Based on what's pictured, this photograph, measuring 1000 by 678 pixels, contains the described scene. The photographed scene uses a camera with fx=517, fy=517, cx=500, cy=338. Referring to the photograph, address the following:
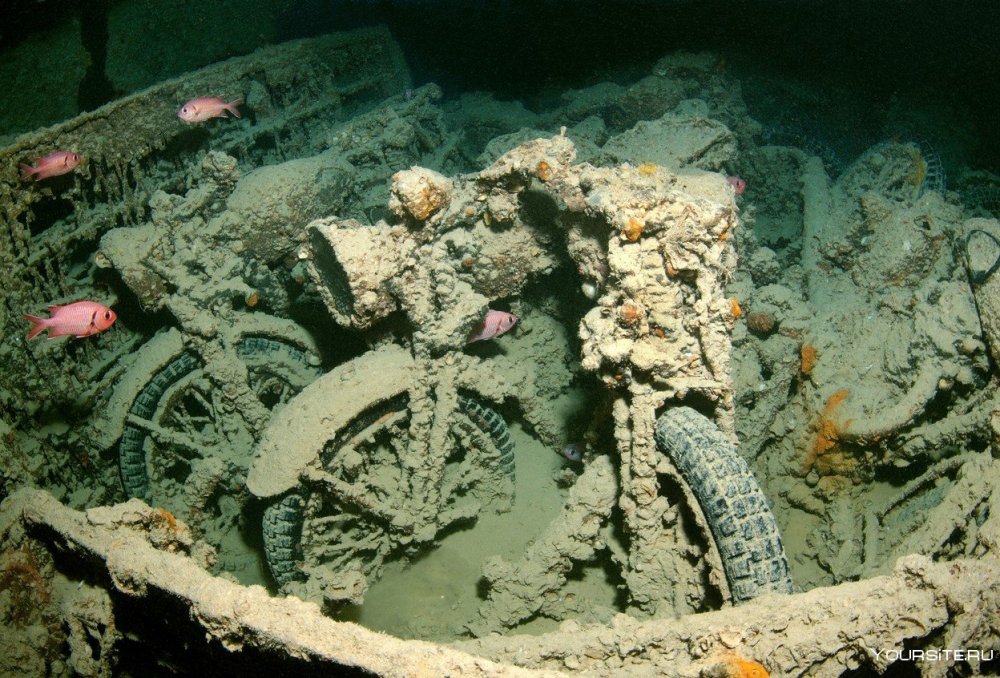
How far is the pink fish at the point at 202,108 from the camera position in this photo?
208 inches

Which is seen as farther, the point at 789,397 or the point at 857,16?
the point at 857,16

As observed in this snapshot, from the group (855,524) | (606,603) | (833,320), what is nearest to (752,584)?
(606,603)

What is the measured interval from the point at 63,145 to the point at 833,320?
6659 millimetres

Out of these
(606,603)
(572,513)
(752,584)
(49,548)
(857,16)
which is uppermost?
(857,16)

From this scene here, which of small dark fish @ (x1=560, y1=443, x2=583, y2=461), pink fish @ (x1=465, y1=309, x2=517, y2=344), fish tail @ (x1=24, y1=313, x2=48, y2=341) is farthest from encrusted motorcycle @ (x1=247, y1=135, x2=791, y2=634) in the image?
fish tail @ (x1=24, y1=313, x2=48, y2=341)

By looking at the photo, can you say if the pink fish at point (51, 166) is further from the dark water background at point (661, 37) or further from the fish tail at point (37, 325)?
the dark water background at point (661, 37)

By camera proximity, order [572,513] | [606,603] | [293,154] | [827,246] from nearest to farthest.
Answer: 1. [572,513]
2. [606,603]
3. [827,246]
4. [293,154]

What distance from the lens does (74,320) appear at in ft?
12.6

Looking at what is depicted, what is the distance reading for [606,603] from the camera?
11.6 feet

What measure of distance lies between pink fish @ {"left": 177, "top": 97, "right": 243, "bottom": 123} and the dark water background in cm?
298

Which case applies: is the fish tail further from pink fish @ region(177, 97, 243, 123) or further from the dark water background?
the dark water background

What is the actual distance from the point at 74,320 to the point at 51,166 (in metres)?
1.32

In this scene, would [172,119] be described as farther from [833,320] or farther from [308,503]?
[833,320]

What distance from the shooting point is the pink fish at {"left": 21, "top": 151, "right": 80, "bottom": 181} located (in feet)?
13.2
